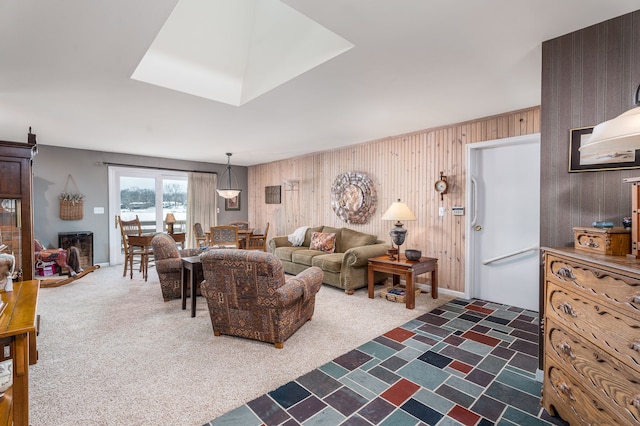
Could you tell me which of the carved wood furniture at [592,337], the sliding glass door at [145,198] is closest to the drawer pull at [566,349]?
the carved wood furniture at [592,337]

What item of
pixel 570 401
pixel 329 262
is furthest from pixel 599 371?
pixel 329 262

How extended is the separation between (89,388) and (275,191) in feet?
18.5

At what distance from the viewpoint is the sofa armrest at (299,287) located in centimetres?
254

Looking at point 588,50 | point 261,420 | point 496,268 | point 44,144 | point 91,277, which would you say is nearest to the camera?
point 261,420

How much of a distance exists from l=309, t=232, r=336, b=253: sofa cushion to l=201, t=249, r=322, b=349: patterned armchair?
2337 mm

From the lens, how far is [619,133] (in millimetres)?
1215

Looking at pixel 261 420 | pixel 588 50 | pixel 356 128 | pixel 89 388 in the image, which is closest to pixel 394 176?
pixel 356 128

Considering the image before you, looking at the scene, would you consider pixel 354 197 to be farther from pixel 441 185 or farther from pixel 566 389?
pixel 566 389

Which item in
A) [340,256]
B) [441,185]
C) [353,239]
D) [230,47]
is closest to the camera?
[230,47]

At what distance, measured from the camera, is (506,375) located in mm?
2230

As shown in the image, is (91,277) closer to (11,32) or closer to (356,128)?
(11,32)

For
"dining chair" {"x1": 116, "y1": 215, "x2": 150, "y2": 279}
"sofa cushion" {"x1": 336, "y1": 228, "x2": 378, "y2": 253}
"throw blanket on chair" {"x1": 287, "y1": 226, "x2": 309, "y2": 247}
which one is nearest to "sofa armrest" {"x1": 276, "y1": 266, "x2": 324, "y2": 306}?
"sofa cushion" {"x1": 336, "y1": 228, "x2": 378, "y2": 253}

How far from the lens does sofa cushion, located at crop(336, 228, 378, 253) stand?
4.96 metres

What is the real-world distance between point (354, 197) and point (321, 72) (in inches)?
118
